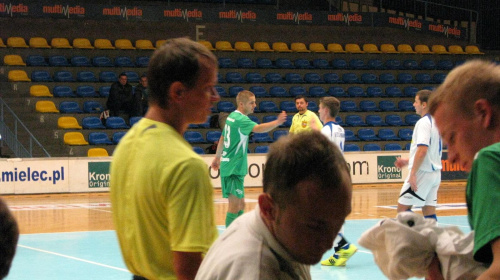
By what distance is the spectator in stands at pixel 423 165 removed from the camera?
27.2 feet

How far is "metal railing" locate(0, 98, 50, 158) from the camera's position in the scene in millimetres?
18250

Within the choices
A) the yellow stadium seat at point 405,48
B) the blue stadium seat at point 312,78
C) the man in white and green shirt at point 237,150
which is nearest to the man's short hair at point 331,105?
the man in white and green shirt at point 237,150

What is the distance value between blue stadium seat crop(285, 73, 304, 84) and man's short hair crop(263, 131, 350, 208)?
73.9 feet

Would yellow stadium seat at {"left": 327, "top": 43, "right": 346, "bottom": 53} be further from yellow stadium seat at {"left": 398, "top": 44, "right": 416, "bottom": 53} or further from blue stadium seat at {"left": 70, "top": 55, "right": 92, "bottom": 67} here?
blue stadium seat at {"left": 70, "top": 55, "right": 92, "bottom": 67}

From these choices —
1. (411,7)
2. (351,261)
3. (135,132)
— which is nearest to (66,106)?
(351,261)

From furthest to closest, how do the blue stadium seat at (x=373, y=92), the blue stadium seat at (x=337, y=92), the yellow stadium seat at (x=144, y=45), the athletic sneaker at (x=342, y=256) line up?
the blue stadium seat at (x=373, y=92), the blue stadium seat at (x=337, y=92), the yellow stadium seat at (x=144, y=45), the athletic sneaker at (x=342, y=256)

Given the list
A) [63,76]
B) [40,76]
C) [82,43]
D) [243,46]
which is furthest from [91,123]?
[243,46]

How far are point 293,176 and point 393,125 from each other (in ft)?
73.2

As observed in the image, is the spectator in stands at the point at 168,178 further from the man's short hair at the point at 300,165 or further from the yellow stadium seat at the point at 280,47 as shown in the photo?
the yellow stadium seat at the point at 280,47

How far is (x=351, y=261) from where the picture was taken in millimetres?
8695

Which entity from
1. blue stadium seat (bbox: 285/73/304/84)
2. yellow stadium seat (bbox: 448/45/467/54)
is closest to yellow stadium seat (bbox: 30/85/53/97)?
blue stadium seat (bbox: 285/73/304/84)

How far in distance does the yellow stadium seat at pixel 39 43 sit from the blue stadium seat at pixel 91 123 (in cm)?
390

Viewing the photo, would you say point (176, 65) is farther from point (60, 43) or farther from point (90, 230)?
point (60, 43)

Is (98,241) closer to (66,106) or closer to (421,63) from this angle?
(66,106)
